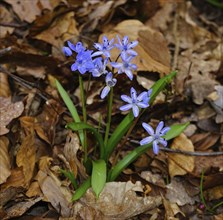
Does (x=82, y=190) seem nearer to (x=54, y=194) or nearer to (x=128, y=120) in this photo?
(x=54, y=194)

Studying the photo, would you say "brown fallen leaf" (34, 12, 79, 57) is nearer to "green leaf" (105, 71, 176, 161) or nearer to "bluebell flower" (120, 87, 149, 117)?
"green leaf" (105, 71, 176, 161)

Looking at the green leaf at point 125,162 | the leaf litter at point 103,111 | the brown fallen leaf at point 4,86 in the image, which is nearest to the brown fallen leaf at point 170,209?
the leaf litter at point 103,111

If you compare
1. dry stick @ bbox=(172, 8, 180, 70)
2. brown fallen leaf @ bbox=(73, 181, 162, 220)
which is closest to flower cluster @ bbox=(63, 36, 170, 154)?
brown fallen leaf @ bbox=(73, 181, 162, 220)

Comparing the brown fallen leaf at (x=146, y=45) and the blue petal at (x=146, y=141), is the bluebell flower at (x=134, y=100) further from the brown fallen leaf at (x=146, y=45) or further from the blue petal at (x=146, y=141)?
the brown fallen leaf at (x=146, y=45)

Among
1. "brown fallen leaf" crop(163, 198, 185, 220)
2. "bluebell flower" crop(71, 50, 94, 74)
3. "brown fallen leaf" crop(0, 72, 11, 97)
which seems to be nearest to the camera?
"bluebell flower" crop(71, 50, 94, 74)

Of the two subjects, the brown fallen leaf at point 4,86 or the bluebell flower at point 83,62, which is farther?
the brown fallen leaf at point 4,86

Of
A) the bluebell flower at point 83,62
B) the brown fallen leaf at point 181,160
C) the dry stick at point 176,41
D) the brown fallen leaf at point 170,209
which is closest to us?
the bluebell flower at point 83,62

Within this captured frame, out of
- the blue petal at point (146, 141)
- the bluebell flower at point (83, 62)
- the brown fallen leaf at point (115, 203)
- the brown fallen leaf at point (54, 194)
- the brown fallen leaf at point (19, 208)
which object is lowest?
the brown fallen leaf at point (115, 203)
